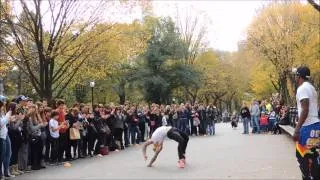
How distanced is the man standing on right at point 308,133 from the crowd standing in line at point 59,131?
24.7ft

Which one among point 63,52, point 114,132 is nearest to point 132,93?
point 63,52

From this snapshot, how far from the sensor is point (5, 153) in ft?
44.7

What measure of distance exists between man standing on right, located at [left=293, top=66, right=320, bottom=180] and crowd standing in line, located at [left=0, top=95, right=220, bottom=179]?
753 centimetres

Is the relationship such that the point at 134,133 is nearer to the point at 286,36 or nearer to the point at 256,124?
the point at 256,124

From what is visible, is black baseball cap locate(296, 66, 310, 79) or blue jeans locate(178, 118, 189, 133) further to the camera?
blue jeans locate(178, 118, 189, 133)

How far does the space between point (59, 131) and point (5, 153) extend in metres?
3.82

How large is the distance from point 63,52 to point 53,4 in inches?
93.0

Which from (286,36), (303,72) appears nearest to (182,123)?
(286,36)

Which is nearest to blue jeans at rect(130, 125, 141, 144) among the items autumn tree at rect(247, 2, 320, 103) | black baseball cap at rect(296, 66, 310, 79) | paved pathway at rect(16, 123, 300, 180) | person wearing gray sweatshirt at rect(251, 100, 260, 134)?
paved pathway at rect(16, 123, 300, 180)

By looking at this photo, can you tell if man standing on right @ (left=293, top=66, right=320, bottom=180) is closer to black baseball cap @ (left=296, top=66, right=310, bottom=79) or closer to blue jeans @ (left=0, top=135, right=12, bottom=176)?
black baseball cap @ (left=296, top=66, right=310, bottom=79)

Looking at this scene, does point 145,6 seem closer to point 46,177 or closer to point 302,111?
point 46,177

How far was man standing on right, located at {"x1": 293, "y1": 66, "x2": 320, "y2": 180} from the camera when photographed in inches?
322

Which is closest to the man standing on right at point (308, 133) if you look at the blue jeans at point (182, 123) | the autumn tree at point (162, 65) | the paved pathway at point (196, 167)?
the paved pathway at point (196, 167)

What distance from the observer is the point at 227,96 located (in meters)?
91.1
